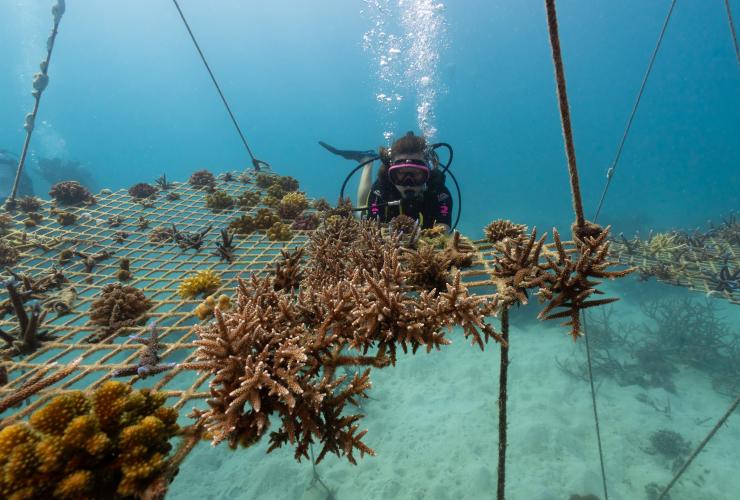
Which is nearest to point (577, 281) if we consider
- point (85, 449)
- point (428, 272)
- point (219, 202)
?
point (428, 272)

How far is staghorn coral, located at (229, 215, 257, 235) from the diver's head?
11.3 ft

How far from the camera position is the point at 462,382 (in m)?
10.2

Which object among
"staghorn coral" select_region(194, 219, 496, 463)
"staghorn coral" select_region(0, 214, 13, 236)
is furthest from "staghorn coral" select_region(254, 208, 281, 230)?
"staghorn coral" select_region(0, 214, 13, 236)

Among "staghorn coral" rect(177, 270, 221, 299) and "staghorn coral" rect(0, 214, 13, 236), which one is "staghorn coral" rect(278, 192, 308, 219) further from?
"staghorn coral" rect(0, 214, 13, 236)

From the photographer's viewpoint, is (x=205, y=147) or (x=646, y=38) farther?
(x=205, y=147)

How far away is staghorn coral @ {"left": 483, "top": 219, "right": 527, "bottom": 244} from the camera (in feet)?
14.7

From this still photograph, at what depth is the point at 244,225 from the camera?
290 inches

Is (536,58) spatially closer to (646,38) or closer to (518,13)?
(518,13)

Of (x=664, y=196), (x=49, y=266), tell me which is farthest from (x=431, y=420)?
(x=664, y=196)

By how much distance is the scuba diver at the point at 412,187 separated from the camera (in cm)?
632

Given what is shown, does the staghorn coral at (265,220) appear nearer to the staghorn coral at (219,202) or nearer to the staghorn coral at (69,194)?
the staghorn coral at (219,202)

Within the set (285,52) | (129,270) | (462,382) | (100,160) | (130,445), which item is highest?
(285,52)

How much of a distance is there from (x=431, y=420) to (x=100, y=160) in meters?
144

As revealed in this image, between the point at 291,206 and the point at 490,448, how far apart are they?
7764mm
